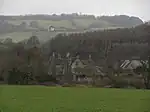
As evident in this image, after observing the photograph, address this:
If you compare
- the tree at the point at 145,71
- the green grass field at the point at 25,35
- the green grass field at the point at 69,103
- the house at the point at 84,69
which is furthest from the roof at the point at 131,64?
the green grass field at the point at 69,103

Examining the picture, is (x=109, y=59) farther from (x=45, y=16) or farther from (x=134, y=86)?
(x=45, y=16)

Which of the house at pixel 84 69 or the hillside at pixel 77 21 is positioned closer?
the house at pixel 84 69

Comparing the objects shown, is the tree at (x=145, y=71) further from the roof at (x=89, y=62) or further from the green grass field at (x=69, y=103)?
the green grass field at (x=69, y=103)

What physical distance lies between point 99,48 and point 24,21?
458 cm

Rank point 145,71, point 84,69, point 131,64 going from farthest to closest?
point 84,69 < point 131,64 < point 145,71

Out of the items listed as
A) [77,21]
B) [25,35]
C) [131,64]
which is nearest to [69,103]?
[131,64]

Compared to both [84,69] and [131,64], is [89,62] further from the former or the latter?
[131,64]

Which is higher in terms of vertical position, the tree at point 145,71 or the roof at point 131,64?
the roof at point 131,64

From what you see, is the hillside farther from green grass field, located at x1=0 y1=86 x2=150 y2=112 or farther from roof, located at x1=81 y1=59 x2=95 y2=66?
green grass field, located at x1=0 y1=86 x2=150 y2=112

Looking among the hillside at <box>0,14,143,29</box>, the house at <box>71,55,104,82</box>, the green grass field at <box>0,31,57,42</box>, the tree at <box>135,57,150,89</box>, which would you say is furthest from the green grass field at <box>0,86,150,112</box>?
the hillside at <box>0,14,143,29</box>

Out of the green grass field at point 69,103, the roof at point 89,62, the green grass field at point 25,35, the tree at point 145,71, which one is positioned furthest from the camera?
the roof at point 89,62

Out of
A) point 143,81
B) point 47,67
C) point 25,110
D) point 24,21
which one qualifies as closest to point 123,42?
point 143,81

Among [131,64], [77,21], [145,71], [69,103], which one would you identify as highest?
[77,21]

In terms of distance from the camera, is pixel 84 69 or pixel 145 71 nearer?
pixel 145 71
